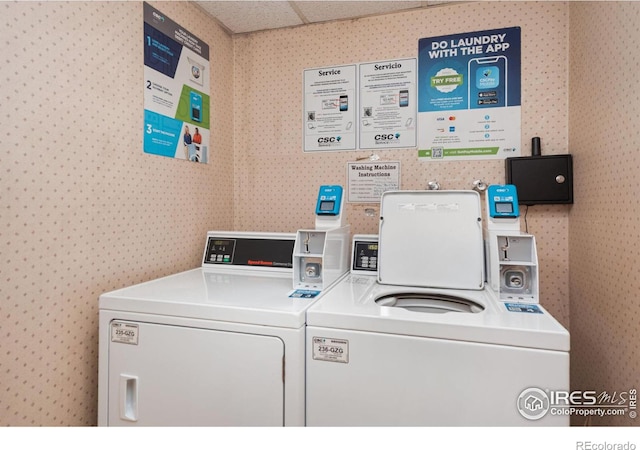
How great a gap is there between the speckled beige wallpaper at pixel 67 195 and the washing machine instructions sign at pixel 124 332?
0.19 metres

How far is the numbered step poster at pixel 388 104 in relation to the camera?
2143 mm

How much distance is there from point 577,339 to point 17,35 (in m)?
2.64

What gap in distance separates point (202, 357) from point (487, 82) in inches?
77.5

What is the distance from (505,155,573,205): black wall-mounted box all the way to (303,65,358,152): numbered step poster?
918 mm

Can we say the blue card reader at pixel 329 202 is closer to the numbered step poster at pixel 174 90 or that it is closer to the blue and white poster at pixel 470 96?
the blue and white poster at pixel 470 96

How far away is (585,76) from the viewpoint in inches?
66.4

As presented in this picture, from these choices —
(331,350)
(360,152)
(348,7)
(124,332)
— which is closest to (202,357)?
(124,332)

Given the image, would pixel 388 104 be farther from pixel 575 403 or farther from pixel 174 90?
pixel 575 403

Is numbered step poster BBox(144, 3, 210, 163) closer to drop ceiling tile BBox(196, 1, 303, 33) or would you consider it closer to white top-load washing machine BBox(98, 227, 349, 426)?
drop ceiling tile BBox(196, 1, 303, 33)

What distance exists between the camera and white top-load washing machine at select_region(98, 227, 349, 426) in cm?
117

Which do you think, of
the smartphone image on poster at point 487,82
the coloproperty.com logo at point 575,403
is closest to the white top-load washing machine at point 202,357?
the coloproperty.com logo at point 575,403

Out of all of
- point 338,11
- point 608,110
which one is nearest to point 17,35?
point 338,11

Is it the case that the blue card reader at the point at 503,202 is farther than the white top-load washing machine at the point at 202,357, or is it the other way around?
the blue card reader at the point at 503,202
